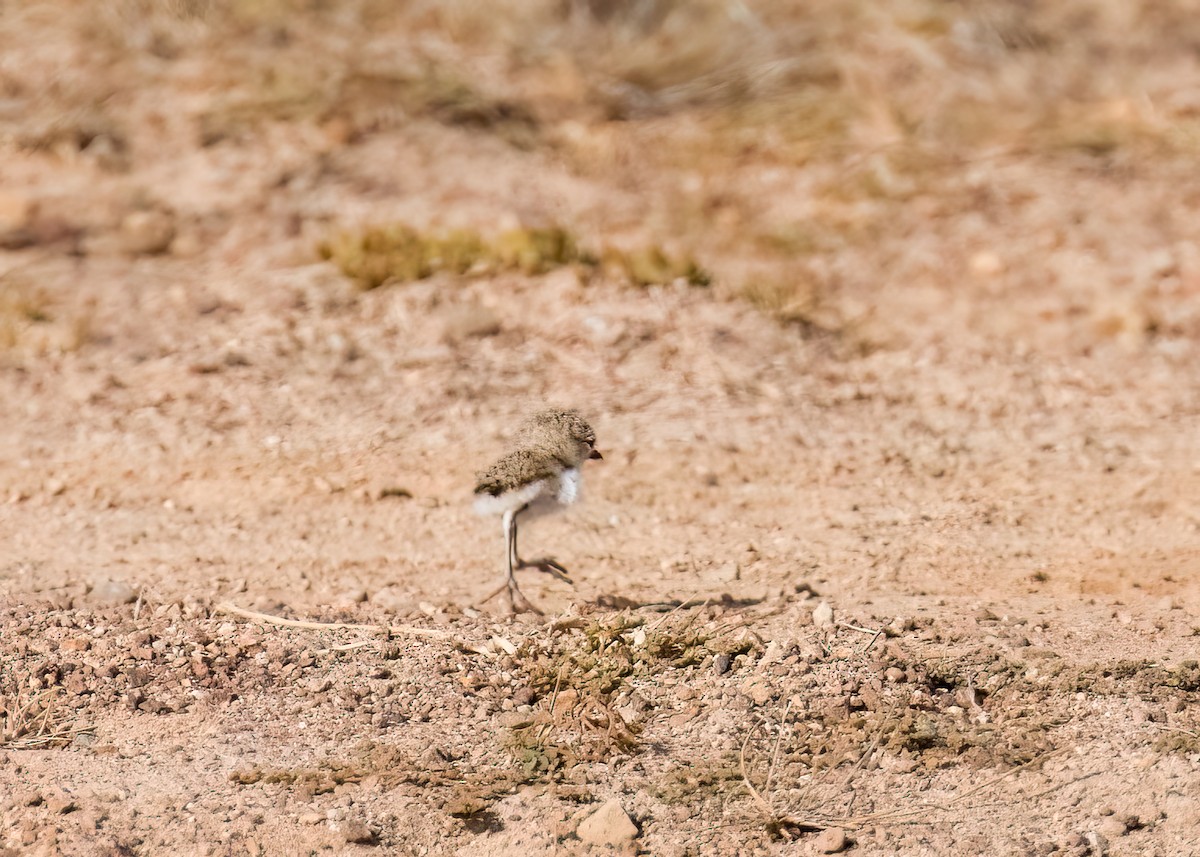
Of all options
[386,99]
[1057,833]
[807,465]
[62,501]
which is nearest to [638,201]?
[386,99]

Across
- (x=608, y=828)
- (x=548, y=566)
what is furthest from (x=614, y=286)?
(x=608, y=828)

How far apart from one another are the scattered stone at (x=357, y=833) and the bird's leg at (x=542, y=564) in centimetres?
160

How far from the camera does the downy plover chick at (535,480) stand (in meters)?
5.32

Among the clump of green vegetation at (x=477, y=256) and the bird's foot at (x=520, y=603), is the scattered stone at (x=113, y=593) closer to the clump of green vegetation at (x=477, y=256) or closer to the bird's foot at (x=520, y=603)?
the bird's foot at (x=520, y=603)

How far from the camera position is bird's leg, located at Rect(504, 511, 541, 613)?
5.21 m

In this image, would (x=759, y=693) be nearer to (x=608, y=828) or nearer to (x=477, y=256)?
(x=608, y=828)

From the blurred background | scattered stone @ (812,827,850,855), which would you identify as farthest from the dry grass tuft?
scattered stone @ (812,827,850,855)

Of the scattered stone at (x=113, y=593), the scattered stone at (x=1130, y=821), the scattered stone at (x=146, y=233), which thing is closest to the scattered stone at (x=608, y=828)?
the scattered stone at (x=1130, y=821)

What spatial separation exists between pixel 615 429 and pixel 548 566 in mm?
1118

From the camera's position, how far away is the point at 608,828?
4004 millimetres

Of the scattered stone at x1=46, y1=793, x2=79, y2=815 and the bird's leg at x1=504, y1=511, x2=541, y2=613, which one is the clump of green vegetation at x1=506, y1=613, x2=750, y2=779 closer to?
the bird's leg at x1=504, y1=511, x2=541, y2=613

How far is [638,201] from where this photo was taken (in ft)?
27.0

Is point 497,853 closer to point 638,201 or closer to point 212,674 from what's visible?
point 212,674

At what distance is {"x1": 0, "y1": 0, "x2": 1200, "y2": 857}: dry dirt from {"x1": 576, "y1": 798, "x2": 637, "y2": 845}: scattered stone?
2 cm
